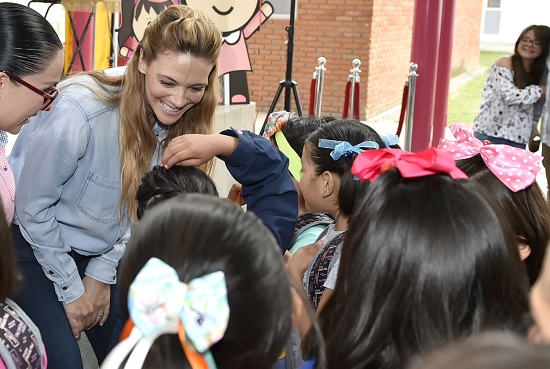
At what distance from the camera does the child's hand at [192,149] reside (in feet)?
6.68

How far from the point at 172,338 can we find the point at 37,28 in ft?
3.87

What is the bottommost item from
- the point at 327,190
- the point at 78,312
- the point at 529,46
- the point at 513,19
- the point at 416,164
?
the point at 78,312

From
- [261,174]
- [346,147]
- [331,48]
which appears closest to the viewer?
[261,174]

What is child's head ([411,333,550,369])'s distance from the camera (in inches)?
24.5

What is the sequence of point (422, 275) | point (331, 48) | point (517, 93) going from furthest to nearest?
point (331, 48) < point (517, 93) < point (422, 275)

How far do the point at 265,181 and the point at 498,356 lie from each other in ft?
5.39

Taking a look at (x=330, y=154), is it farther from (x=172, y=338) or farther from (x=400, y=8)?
(x=400, y=8)

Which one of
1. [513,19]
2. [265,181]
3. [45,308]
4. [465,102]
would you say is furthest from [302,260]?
[513,19]

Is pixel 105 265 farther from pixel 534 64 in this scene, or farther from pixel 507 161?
pixel 534 64

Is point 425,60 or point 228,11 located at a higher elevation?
point 228,11

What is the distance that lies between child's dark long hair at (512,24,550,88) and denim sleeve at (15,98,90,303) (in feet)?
14.2

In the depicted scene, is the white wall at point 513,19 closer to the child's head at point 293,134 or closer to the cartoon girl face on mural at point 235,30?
the cartoon girl face on mural at point 235,30

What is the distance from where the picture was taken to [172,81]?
84.0 inches

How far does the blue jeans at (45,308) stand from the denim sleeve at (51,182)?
38 millimetres
